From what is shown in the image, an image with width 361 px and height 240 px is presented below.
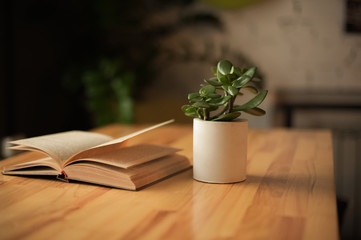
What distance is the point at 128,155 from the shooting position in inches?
40.4

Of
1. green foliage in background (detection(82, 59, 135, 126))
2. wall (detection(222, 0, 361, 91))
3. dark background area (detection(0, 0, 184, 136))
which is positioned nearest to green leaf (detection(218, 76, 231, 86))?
green foliage in background (detection(82, 59, 135, 126))

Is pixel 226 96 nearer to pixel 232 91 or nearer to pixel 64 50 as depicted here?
pixel 232 91

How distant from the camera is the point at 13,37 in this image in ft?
9.57

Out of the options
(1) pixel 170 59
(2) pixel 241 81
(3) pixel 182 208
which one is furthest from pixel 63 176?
(1) pixel 170 59

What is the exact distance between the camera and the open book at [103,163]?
94 centimetres

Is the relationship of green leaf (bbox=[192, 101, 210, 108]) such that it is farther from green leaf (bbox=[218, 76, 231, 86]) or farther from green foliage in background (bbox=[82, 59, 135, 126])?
green foliage in background (bbox=[82, 59, 135, 126])

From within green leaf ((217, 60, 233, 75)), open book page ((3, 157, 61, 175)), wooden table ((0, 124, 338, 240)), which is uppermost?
green leaf ((217, 60, 233, 75))

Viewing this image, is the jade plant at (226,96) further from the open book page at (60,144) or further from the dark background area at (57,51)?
the dark background area at (57,51)

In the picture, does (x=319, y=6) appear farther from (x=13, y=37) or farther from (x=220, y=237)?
(x=220, y=237)

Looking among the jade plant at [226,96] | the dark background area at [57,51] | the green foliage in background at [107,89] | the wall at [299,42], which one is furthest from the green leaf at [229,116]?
the wall at [299,42]

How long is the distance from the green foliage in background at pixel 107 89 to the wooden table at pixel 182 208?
205cm

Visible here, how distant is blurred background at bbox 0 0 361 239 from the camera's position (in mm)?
2961

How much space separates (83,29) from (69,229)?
3057 millimetres

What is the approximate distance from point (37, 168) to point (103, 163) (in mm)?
169
